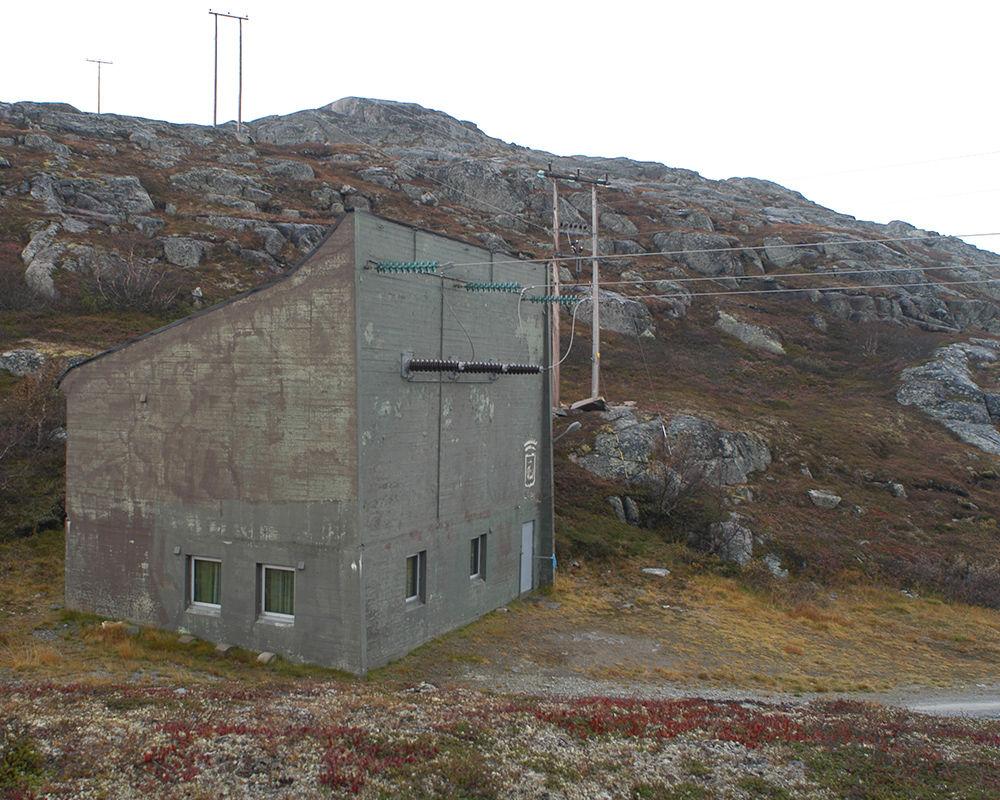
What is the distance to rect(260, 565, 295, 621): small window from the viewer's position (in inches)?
629

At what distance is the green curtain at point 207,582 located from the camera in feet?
54.6

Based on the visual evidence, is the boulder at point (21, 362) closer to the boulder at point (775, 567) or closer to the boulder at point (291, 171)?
the boulder at point (775, 567)

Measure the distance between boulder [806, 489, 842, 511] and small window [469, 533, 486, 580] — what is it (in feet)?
55.6

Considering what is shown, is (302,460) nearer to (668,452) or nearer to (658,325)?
(668,452)

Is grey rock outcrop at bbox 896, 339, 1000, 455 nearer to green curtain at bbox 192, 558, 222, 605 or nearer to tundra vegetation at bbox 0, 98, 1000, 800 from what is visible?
tundra vegetation at bbox 0, 98, 1000, 800

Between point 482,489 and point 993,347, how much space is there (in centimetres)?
4605

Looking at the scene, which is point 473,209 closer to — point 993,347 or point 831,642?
point 993,347

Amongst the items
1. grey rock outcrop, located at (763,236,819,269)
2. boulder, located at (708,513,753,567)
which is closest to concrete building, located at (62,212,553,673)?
boulder, located at (708,513,753,567)

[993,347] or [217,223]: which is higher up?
[217,223]

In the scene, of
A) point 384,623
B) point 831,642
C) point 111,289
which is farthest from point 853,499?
point 111,289

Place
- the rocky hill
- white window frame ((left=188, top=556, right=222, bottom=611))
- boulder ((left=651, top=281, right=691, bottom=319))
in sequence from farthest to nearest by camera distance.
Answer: boulder ((left=651, top=281, right=691, bottom=319)), the rocky hill, white window frame ((left=188, top=556, right=222, bottom=611))

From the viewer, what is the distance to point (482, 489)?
19.8 meters

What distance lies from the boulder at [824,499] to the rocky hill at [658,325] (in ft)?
0.27

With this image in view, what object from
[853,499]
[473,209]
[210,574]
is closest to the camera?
[210,574]
